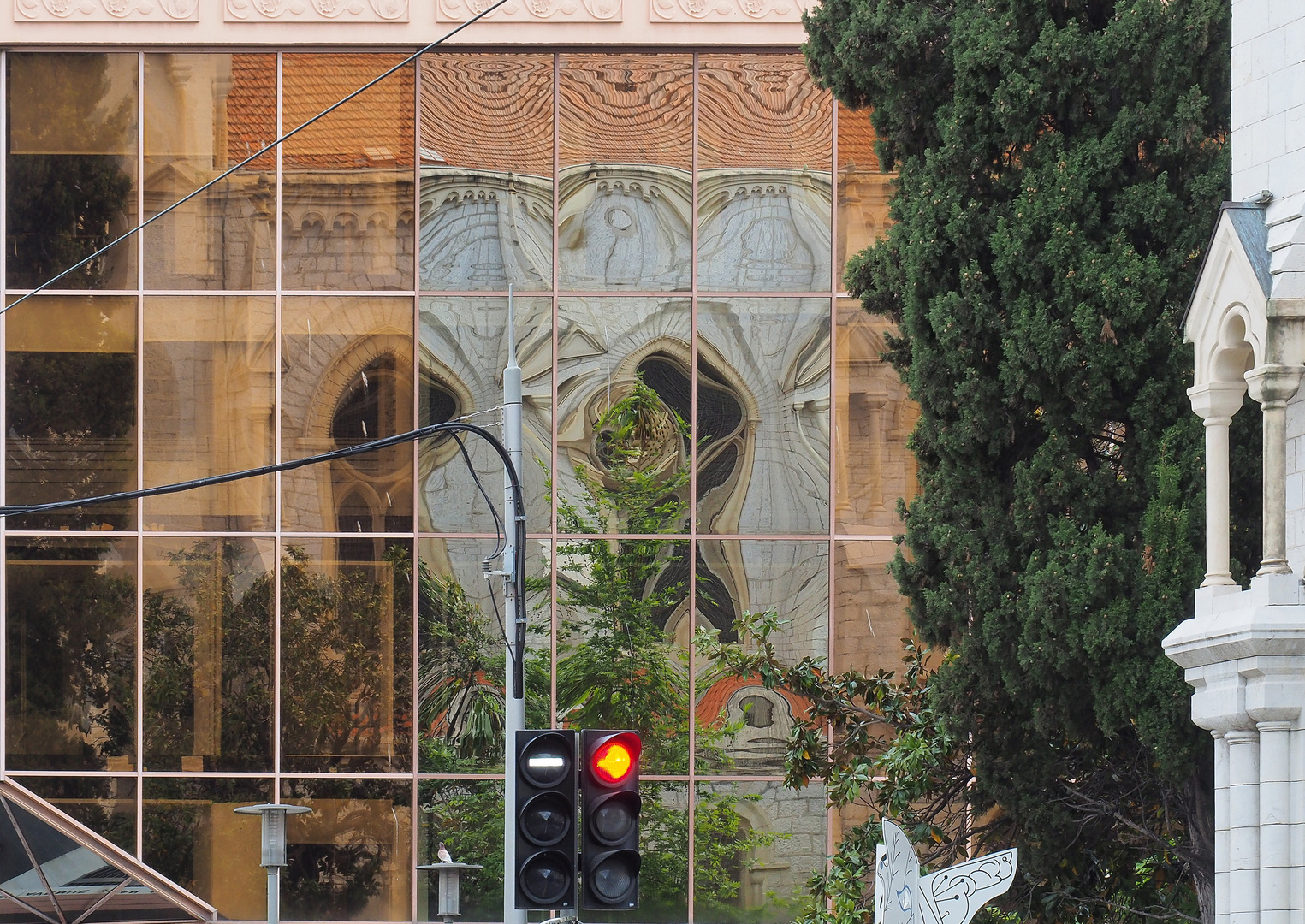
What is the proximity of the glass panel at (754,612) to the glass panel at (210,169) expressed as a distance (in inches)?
242

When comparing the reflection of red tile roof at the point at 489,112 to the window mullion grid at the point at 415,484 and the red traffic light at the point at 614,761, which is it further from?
the red traffic light at the point at 614,761

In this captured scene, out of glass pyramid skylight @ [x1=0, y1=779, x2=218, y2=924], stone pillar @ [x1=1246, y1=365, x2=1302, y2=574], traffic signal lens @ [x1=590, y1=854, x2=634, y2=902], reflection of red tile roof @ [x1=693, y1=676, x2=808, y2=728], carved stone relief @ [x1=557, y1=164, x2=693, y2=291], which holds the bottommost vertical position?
glass pyramid skylight @ [x1=0, y1=779, x2=218, y2=924]

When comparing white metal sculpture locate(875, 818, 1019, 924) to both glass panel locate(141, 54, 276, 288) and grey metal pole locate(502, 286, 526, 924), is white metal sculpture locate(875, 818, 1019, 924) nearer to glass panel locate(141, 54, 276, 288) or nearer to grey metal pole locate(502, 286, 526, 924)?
grey metal pole locate(502, 286, 526, 924)

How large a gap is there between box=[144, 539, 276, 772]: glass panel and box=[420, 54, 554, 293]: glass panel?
4.11 metres

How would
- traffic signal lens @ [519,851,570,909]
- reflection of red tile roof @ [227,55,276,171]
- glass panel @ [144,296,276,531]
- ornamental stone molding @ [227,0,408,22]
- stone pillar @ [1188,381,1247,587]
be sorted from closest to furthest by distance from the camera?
traffic signal lens @ [519,851,570,909]
stone pillar @ [1188,381,1247,587]
glass panel @ [144,296,276,531]
ornamental stone molding @ [227,0,408,22]
reflection of red tile roof @ [227,55,276,171]

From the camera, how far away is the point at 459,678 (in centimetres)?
2066

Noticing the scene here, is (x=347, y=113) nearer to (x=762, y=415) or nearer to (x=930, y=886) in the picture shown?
(x=762, y=415)

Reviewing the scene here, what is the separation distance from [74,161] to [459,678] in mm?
7419

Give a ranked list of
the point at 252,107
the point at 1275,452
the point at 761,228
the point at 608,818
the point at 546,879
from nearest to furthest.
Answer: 1. the point at 546,879
2. the point at 608,818
3. the point at 1275,452
4. the point at 761,228
5. the point at 252,107

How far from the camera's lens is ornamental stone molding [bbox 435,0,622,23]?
2105cm

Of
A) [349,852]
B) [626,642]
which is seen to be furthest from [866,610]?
[349,852]

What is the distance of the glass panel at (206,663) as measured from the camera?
67.6 feet

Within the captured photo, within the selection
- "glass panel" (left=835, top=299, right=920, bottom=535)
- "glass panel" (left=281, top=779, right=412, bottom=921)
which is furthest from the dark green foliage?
"glass panel" (left=281, top=779, right=412, bottom=921)

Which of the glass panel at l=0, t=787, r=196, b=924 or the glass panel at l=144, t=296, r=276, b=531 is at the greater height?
the glass panel at l=144, t=296, r=276, b=531
